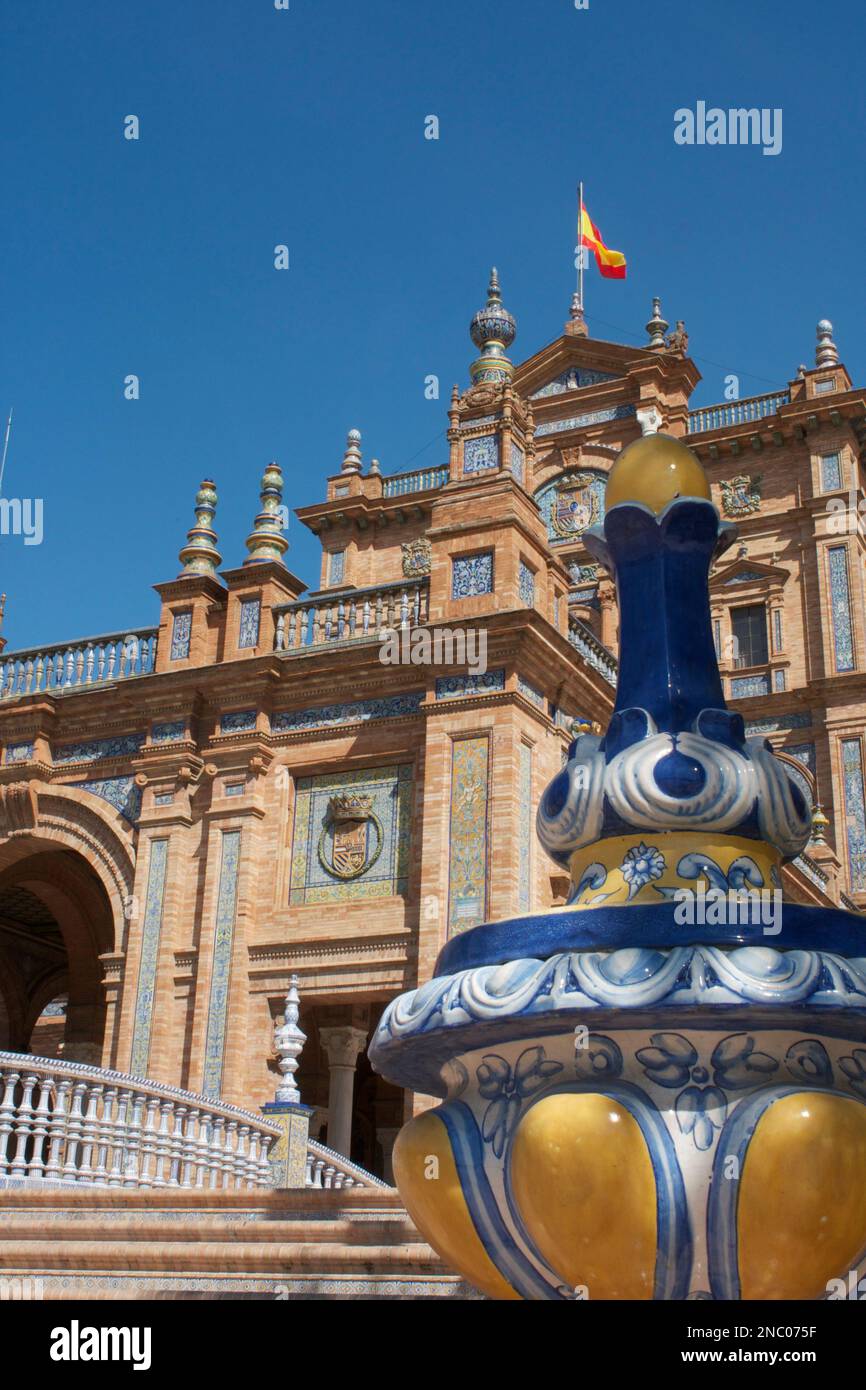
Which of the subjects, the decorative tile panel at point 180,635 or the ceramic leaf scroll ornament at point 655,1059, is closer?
the ceramic leaf scroll ornament at point 655,1059

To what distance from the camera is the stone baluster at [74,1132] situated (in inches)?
478

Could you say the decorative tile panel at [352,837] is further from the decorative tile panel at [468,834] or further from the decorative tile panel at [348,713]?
the decorative tile panel at [468,834]

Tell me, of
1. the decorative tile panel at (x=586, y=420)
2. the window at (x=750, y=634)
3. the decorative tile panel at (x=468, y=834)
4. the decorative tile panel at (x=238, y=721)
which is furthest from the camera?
the decorative tile panel at (x=586, y=420)

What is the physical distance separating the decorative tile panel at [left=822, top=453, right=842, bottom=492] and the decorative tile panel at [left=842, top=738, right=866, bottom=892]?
4376 millimetres

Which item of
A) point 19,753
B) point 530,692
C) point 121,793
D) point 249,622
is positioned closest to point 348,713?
point 249,622

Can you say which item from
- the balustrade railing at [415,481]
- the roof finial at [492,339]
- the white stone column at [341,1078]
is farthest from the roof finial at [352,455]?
the white stone column at [341,1078]

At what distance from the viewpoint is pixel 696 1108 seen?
4859mm

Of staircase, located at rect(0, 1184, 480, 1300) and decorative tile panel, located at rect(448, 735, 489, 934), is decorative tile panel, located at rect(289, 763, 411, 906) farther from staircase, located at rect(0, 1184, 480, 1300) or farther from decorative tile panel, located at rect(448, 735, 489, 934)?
staircase, located at rect(0, 1184, 480, 1300)

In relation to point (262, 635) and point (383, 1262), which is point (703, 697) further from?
point (262, 635)

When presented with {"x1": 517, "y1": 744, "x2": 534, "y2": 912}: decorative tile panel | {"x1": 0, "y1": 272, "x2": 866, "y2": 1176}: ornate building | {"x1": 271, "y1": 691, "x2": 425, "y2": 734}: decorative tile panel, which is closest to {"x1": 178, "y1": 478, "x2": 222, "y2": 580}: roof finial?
{"x1": 0, "y1": 272, "x2": 866, "y2": 1176}: ornate building

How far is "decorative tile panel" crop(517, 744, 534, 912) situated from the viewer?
1516 cm

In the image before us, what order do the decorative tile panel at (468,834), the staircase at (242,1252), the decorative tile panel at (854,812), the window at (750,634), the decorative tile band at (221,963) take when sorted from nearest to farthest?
the staircase at (242,1252) < the decorative tile panel at (468,834) < the decorative tile band at (221,963) < the decorative tile panel at (854,812) < the window at (750,634)

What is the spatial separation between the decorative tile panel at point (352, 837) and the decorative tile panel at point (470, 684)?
1014 millimetres
